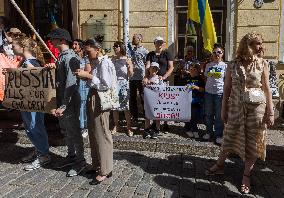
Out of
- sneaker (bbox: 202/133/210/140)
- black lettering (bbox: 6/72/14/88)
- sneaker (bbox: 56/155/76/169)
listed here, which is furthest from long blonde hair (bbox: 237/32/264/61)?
black lettering (bbox: 6/72/14/88)

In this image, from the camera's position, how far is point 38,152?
5207 mm

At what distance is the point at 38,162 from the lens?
5078 mm

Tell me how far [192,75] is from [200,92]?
35 cm

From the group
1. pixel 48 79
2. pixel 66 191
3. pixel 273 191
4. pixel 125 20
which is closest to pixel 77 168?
pixel 66 191

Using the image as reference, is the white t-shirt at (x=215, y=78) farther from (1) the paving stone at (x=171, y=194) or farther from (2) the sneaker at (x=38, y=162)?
(2) the sneaker at (x=38, y=162)

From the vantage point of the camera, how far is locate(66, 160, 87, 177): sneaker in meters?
4.71

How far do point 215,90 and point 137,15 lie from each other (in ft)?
12.0

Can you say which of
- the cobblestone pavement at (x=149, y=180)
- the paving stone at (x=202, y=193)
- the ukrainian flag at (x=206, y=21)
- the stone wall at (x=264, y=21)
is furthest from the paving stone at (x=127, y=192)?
the stone wall at (x=264, y=21)

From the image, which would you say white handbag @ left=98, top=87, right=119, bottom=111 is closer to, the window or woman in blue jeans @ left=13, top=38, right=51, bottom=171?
woman in blue jeans @ left=13, top=38, right=51, bottom=171

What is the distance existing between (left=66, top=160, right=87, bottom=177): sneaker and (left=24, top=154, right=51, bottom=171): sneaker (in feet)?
1.92

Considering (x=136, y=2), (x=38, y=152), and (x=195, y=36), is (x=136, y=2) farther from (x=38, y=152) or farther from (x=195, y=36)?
(x=38, y=152)

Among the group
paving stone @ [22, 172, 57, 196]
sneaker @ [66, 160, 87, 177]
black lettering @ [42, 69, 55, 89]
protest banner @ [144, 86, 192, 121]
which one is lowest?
paving stone @ [22, 172, 57, 196]

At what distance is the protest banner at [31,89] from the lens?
4.83 m

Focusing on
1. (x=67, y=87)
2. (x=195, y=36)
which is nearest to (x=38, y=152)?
(x=67, y=87)
